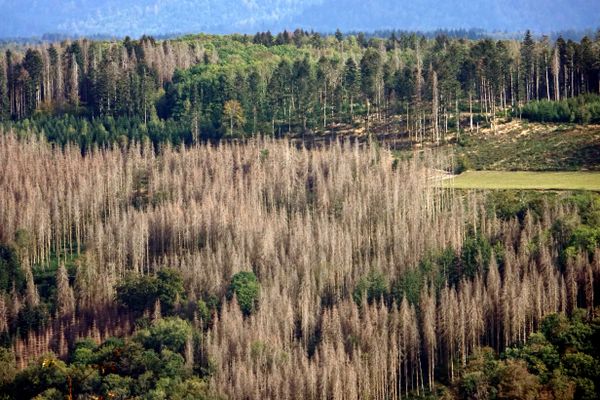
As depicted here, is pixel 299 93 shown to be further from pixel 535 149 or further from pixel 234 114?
pixel 535 149

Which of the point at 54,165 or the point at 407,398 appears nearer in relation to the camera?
the point at 407,398

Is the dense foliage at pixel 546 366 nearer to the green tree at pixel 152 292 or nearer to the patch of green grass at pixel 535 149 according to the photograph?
the green tree at pixel 152 292

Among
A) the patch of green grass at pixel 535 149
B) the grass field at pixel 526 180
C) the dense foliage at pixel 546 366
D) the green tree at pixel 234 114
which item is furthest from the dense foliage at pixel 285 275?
the green tree at pixel 234 114

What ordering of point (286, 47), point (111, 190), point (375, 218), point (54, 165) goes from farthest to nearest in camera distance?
point (286, 47) → point (54, 165) → point (111, 190) → point (375, 218)

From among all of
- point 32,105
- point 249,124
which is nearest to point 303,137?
point 249,124

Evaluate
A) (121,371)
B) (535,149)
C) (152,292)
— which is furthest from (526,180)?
(121,371)

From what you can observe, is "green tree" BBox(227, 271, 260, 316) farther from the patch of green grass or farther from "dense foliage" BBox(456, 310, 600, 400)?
the patch of green grass

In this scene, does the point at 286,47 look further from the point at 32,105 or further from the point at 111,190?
the point at 111,190

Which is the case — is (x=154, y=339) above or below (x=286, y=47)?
below
